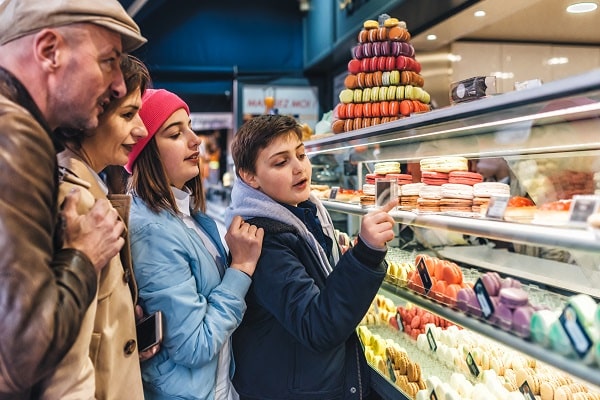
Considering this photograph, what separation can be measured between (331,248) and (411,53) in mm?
1394

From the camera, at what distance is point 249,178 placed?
187 cm

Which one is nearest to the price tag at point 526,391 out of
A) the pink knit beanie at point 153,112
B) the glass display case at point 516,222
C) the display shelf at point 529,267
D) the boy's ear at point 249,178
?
the glass display case at point 516,222

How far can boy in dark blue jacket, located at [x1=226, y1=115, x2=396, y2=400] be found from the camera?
1.52 metres

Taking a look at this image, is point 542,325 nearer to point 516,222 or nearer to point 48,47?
point 516,222

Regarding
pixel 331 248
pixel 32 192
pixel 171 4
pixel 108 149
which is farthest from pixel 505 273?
pixel 171 4

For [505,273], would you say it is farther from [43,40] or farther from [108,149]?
[43,40]

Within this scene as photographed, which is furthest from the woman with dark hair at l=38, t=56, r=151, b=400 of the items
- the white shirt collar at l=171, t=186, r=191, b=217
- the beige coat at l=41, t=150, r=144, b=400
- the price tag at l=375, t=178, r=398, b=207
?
the price tag at l=375, t=178, r=398, b=207

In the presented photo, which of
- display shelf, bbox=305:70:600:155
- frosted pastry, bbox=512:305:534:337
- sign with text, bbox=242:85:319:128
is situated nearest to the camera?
display shelf, bbox=305:70:600:155

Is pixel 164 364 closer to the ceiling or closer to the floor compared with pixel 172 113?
closer to the floor

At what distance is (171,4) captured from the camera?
7.47m

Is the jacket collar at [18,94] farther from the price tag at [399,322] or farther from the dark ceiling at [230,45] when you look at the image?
the dark ceiling at [230,45]

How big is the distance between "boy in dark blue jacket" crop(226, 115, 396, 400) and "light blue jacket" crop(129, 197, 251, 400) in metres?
0.14

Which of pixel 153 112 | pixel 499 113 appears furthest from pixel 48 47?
pixel 499 113

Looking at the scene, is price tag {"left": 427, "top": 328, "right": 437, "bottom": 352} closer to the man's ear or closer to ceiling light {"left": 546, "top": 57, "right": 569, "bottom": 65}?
the man's ear
